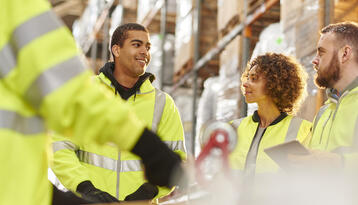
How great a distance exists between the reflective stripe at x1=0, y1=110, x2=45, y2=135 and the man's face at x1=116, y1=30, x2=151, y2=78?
1.61 metres

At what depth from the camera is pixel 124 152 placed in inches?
96.3

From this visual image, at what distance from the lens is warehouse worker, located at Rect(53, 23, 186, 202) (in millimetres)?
2350

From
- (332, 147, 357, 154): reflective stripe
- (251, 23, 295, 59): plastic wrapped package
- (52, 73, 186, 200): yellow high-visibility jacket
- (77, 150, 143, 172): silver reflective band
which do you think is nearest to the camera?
(332, 147, 357, 154): reflective stripe

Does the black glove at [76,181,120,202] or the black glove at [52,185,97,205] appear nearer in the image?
the black glove at [52,185,97,205]

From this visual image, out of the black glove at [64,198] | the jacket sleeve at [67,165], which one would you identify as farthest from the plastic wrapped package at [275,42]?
the black glove at [64,198]

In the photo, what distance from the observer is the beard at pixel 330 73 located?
2385mm

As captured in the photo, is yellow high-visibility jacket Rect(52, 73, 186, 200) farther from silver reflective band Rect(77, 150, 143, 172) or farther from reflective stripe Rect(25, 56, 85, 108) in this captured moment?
reflective stripe Rect(25, 56, 85, 108)

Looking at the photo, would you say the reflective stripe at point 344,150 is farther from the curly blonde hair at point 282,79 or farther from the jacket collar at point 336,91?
the curly blonde hair at point 282,79

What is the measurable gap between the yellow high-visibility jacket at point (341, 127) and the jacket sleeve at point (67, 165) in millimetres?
1170

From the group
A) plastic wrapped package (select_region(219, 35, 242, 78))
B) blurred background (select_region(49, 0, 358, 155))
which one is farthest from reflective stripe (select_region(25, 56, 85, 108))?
plastic wrapped package (select_region(219, 35, 242, 78))

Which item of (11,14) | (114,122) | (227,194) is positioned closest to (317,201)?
(227,194)

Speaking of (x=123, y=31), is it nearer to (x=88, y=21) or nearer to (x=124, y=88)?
(x=124, y=88)

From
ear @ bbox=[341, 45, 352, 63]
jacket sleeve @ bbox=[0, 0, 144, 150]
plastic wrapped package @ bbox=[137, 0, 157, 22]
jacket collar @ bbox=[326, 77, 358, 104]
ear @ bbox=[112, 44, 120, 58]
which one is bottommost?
plastic wrapped package @ bbox=[137, 0, 157, 22]

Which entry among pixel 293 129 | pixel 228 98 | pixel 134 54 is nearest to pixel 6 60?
pixel 134 54
